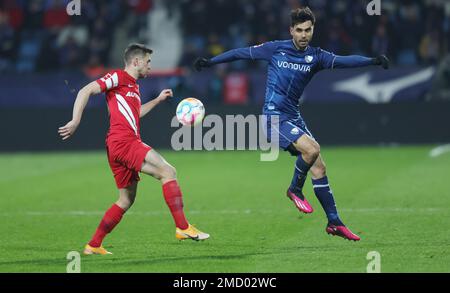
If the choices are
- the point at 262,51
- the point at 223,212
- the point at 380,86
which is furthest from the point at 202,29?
the point at 262,51

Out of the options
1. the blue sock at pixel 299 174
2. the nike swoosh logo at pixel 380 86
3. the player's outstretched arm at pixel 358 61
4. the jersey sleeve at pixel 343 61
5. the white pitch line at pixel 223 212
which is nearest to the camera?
the player's outstretched arm at pixel 358 61

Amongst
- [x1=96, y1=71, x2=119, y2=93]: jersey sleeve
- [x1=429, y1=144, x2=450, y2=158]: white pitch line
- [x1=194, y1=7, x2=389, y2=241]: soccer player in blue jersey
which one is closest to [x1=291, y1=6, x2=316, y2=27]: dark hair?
[x1=194, y1=7, x2=389, y2=241]: soccer player in blue jersey

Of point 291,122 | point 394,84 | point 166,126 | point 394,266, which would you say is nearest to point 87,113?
point 166,126

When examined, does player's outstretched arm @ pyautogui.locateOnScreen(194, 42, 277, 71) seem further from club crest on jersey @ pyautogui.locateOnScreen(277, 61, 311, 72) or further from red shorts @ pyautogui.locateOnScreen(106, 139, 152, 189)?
red shorts @ pyautogui.locateOnScreen(106, 139, 152, 189)

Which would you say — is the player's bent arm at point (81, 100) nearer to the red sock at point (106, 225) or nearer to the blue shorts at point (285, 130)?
the red sock at point (106, 225)

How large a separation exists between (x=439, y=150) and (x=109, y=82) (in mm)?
12191

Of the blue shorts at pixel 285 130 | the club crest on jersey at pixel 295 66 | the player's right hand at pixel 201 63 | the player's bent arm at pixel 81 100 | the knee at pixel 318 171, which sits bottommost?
the knee at pixel 318 171

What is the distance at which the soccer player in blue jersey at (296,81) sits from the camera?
9867 millimetres

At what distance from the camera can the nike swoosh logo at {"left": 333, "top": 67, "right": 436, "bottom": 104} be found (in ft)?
68.8

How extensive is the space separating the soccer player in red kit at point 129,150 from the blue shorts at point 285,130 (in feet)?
4.29

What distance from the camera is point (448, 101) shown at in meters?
20.3

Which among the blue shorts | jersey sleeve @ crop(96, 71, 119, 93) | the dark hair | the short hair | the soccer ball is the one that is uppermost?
the dark hair

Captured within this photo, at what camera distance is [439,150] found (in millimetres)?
19984

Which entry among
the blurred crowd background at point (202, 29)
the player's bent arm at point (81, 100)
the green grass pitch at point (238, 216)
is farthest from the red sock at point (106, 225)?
the blurred crowd background at point (202, 29)
